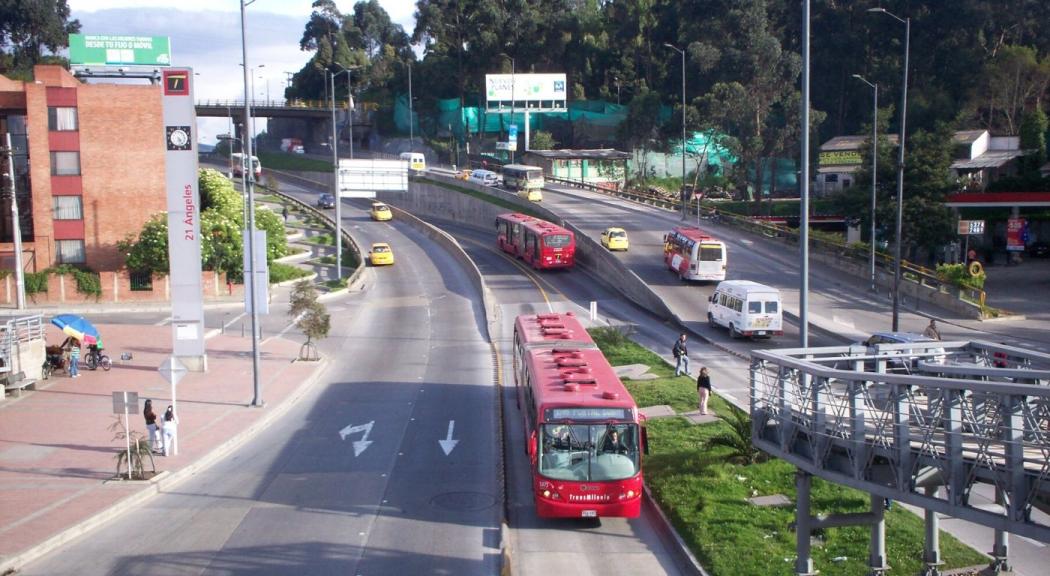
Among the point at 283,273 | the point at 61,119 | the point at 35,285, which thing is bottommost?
the point at 283,273

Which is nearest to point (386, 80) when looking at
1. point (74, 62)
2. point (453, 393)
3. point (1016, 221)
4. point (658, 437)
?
point (74, 62)

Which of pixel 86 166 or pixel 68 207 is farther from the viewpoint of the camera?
pixel 68 207

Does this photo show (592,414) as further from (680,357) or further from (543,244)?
(543,244)

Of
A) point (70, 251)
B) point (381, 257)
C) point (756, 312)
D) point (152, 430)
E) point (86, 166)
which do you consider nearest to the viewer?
point (152, 430)

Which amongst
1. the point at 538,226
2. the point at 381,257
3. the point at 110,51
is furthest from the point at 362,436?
the point at 110,51

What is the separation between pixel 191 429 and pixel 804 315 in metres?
16.0

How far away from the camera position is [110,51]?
242ft

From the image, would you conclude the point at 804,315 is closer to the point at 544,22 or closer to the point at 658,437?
the point at 658,437

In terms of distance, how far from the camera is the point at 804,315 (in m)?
20.2

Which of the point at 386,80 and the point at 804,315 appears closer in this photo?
the point at 804,315

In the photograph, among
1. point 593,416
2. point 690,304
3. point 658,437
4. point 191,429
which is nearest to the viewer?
point 593,416

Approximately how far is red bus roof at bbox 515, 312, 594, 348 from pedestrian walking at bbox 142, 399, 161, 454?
9.15 metres

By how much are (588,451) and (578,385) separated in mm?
1798

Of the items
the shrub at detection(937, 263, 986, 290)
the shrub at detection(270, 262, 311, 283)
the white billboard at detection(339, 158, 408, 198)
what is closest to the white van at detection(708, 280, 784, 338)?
the shrub at detection(937, 263, 986, 290)
